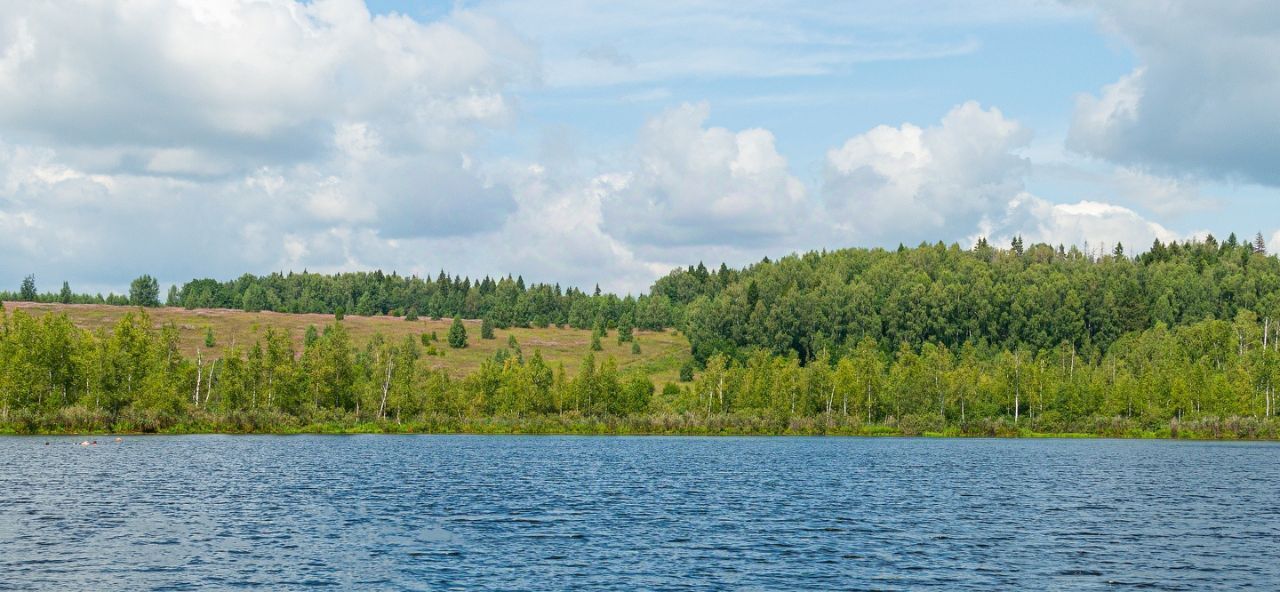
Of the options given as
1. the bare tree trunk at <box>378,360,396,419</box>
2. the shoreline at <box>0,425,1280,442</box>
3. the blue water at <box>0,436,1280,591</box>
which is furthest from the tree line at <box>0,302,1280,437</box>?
the blue water at <box>0,436,1280,591</box>

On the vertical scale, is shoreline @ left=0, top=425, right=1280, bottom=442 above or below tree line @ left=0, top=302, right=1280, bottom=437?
below

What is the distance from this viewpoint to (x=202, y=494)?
7056 cm

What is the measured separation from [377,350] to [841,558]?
523 feet

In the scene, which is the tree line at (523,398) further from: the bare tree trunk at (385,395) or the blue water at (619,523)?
the blue water at (619,523)

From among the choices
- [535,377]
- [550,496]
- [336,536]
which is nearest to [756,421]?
[535,377]

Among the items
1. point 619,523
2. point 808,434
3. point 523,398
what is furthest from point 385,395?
point 619,523

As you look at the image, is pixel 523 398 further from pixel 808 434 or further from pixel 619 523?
pixel 619 523

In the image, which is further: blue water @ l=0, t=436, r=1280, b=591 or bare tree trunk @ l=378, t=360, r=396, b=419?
bare tree trunk @ l=378, t=360, r=396, b=419

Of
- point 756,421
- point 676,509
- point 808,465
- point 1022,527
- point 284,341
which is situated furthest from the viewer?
point 756,421

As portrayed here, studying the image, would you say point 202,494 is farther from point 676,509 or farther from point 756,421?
point 756,421

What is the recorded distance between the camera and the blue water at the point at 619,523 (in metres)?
44.0

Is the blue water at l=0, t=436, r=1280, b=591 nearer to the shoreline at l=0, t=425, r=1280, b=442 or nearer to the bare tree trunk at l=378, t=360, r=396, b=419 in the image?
the shoreline at l=0, t=425, r=1280, b=442

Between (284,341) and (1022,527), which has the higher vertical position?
(284,341)

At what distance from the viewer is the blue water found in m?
44.0
